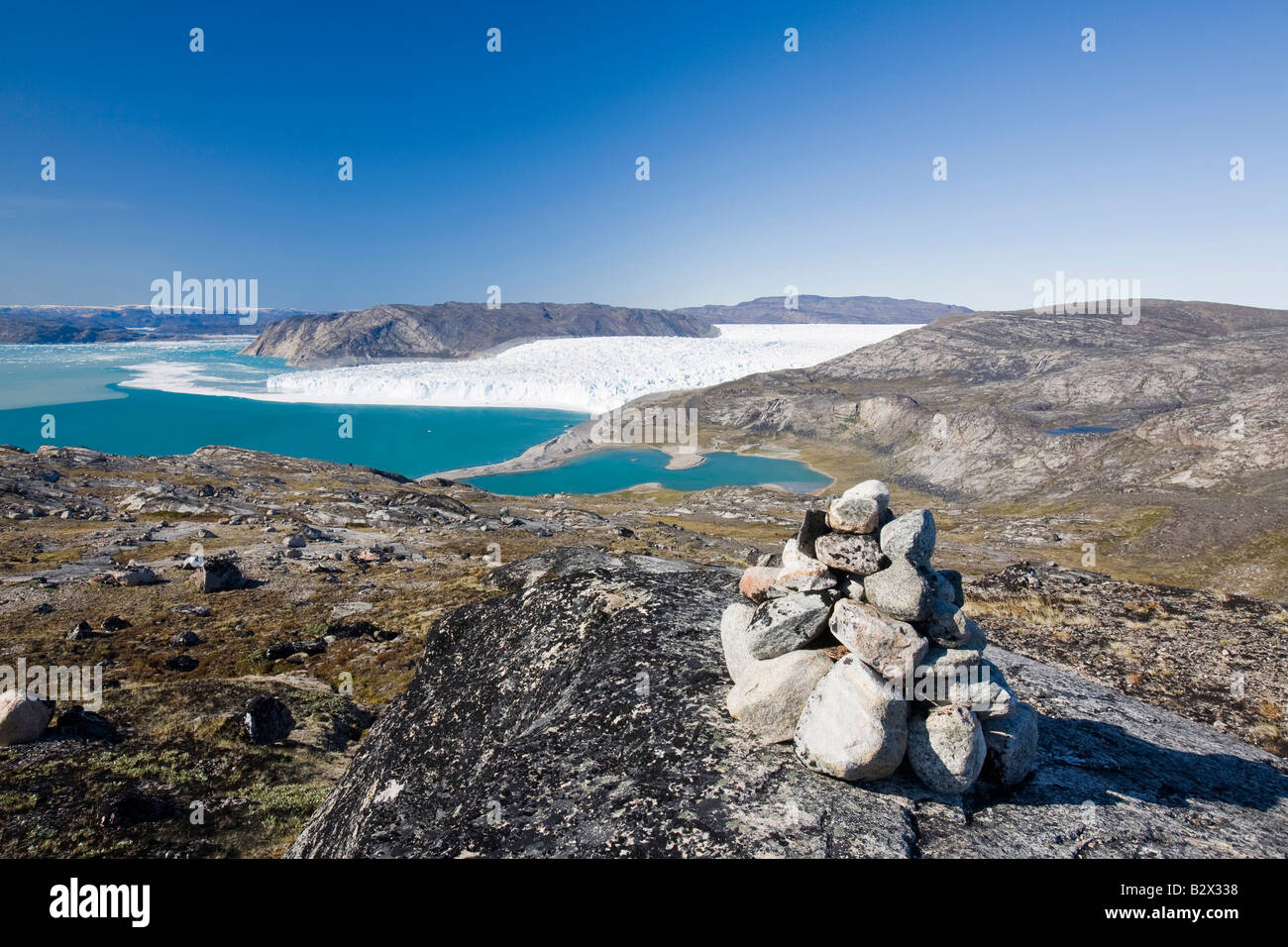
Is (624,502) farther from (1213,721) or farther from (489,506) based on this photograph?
(1213,721)

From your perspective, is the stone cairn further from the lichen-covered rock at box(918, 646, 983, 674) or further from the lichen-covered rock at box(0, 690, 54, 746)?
the lichen-covered rock at box(0, 690, 54, 746)

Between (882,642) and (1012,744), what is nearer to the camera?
(882,642)

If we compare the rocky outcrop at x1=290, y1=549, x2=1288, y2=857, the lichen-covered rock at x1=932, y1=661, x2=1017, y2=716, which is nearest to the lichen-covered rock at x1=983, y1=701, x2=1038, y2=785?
the rocky outcrop at x1=290, y1=549, x2=1288, y2=857

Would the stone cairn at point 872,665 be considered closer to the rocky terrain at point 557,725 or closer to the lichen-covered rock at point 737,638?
the lichen-covered rock at point 737,638

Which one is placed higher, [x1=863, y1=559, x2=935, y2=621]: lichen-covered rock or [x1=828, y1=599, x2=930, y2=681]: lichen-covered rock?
[x1=863, y1=559, x2=935, y2=621]: lichen-covered rock

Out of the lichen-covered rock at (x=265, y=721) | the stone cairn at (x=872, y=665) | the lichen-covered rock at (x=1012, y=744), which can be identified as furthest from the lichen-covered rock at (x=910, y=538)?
the lichen-covered rock at (x=265, y=721)

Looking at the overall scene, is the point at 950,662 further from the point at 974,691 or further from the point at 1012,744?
the point at 1012,744

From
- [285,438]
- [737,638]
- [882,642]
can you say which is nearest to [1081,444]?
[737,638]
